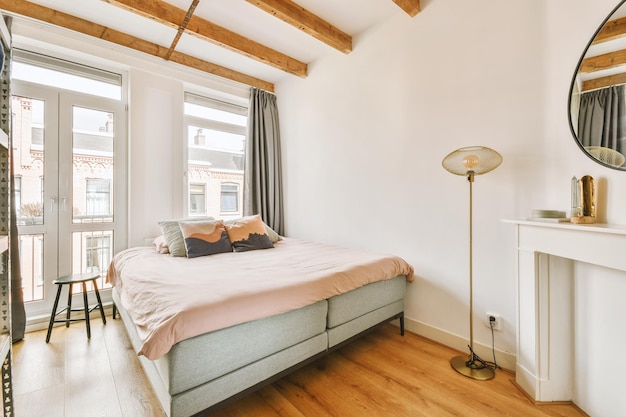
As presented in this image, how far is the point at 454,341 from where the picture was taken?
7.30ft

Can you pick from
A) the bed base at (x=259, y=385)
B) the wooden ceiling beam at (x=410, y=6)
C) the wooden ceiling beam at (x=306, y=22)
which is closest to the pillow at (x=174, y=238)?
the bed base at (x=259, y=385)

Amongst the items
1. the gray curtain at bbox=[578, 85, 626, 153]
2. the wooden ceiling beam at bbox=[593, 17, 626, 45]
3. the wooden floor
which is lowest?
the wooden floor

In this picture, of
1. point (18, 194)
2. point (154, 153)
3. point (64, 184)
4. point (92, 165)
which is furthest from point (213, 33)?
point (18, 194)

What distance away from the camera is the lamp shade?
1.84 metres

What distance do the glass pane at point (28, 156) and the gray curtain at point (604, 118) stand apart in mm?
4142

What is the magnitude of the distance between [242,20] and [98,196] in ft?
7.56

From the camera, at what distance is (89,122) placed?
→ 116 inches

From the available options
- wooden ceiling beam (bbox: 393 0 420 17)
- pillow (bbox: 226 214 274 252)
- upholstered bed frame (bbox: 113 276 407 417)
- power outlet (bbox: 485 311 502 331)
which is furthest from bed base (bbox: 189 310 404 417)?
wooden ceiling beam (bbox: 393 0 420 17)

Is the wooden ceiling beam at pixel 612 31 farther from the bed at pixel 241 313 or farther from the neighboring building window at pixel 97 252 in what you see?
the neighboring building window at pixel 97 252

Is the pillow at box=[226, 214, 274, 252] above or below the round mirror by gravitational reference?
below

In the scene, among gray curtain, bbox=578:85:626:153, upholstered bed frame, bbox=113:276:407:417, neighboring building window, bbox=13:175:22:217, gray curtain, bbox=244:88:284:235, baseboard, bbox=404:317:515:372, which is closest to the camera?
upholstered bed frame, bbox=113:276:407:417

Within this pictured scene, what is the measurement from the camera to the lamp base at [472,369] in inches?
72.1

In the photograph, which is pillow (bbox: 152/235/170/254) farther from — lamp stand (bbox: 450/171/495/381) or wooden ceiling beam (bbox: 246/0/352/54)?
lamp stand (bbox: 450/171/495/381)

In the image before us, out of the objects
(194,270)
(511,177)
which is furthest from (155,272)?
(511,177)
